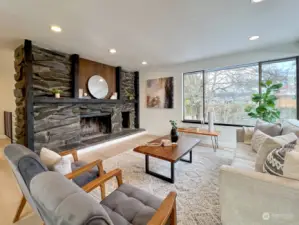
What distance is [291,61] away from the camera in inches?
130

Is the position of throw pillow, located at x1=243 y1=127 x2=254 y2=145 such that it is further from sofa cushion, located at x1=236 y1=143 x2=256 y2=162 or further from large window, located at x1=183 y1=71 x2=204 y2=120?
large window, located at x1=183 y1=71 x2=204 y2=120

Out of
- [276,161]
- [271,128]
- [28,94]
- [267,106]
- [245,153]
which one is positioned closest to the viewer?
[276,161]

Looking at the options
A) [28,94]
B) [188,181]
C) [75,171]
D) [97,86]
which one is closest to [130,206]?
[75,171]

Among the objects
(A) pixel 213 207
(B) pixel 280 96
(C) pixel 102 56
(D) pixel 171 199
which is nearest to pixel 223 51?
(B) pixel 280 96

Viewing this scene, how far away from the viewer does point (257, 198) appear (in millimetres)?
1106

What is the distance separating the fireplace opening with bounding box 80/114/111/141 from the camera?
4519 mm

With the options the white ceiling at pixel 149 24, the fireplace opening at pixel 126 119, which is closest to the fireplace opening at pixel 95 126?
the fireplace opening at pixel 126 119

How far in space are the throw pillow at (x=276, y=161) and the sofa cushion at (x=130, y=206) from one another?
965 millimetres

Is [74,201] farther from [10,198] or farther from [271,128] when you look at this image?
[271,128]

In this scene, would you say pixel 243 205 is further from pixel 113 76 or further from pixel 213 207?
pixel 113 76

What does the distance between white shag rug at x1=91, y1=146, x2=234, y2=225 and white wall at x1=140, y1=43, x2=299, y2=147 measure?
1365mm

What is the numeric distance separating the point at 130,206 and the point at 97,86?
3963 millimetres

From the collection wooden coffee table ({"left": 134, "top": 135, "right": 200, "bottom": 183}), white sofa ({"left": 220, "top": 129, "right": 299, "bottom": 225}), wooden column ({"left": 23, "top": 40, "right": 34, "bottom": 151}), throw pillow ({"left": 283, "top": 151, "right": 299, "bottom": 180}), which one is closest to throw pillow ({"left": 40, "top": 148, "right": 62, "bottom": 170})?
wooden coffee table ({"left": 134, "top": 135, "right": 200, "bottom": 183})

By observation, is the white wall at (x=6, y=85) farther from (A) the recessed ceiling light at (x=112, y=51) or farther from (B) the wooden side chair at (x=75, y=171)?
(B) the wooden side chair at (x=75, y=171)
